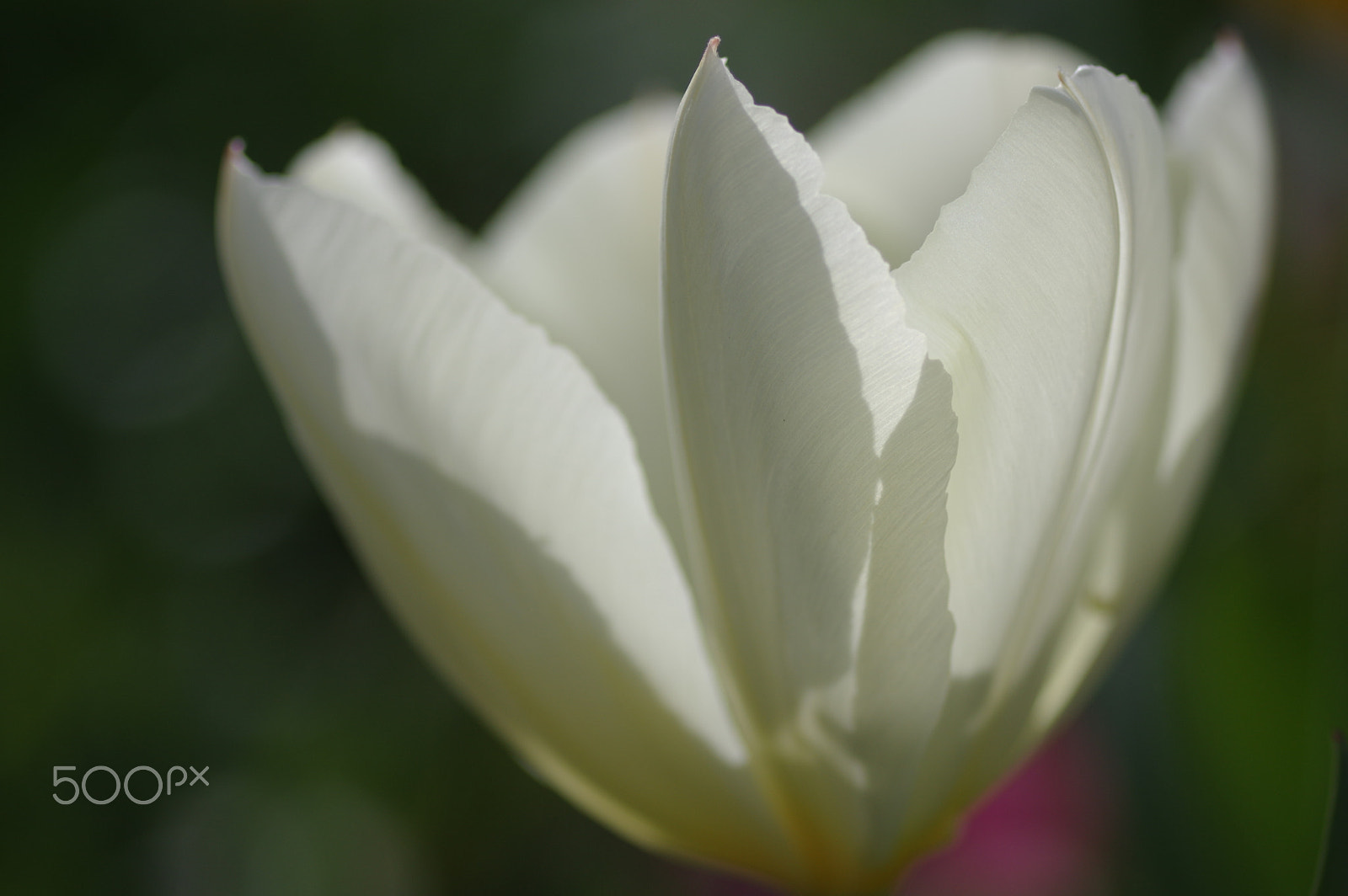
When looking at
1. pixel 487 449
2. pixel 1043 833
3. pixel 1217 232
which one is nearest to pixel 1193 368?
pixel 1217 232

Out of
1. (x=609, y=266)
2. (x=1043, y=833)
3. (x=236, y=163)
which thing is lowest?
(x=1043, y=833)

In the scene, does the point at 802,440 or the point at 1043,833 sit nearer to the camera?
the point at 802,440

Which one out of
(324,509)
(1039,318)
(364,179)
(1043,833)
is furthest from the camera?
(324,509)

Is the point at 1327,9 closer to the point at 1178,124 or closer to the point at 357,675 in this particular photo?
the point at 1178,124

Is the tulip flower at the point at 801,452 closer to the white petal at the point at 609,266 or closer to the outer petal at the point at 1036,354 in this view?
the outer petal at the point at 1036,354

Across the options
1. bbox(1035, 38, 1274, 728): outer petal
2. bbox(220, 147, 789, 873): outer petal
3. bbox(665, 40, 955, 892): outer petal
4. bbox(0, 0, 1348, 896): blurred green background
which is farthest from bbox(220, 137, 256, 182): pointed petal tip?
bbox(0, 0, 1348, 896): blurred green background

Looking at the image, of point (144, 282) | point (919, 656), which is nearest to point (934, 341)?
point (919, 656)

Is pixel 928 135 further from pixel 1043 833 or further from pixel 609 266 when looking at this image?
pixel 1043 833
